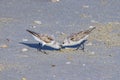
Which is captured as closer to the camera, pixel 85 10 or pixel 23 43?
pixel 23 43

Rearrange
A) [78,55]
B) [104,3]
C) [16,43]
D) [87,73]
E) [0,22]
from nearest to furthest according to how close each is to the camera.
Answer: [87,73] → [78,55] → [16,43] → [0,22] → [104,3]

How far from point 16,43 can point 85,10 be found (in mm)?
3947

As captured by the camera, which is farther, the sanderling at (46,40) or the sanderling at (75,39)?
the sanderling at (75,39)

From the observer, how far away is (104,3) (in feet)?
55.7

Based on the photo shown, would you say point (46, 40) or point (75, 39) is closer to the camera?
point (46, 40)

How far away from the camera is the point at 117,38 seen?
43.2 ft

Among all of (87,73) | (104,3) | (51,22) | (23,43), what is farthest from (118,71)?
(104,3)

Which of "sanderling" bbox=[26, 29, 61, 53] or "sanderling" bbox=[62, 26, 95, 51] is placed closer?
"sanderling" bbox=[26, 29, 61, 53]

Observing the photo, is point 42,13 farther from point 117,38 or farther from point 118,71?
point 118,71

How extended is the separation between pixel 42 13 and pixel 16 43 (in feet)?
10.8

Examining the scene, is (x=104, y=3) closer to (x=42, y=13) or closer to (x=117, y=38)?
(x=42, y=13)

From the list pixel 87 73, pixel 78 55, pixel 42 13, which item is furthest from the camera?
pixel 42 13

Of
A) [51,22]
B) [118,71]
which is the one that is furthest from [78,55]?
[51,22]

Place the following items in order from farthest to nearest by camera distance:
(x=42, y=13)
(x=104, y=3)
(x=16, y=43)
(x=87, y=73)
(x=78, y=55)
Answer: (x=104, y=3)
(x=42, y=13)
(x=16, y=43)
(x=78, y=55)
(x=87, y=73)
